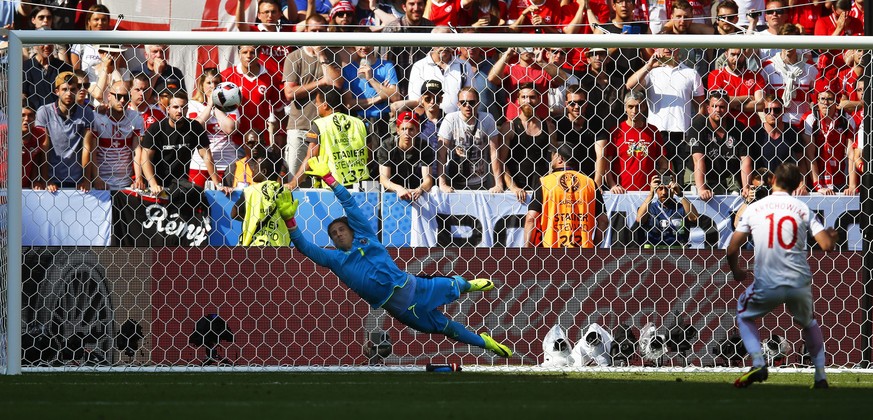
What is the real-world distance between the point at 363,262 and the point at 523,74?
8.52 ft

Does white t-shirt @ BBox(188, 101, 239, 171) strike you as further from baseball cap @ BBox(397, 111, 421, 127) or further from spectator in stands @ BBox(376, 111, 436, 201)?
baseball cap @ BBox(397, 111, 421, 127)

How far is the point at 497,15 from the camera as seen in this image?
11.8 meters

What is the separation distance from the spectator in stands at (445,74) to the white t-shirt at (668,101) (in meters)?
1.55

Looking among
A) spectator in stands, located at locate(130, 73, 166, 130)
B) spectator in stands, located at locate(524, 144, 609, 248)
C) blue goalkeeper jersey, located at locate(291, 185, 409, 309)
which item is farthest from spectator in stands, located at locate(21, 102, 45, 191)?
Answer: spectator in stands, located at locate(524, 144, 609, 248)

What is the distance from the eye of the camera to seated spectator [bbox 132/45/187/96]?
10.1 m

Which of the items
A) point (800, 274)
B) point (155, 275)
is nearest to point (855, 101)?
point (800, 274)

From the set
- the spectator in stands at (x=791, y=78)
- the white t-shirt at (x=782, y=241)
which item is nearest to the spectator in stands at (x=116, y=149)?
the white t-shirt at (x=782, y=241)

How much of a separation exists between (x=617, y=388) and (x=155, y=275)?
3983 millimetres

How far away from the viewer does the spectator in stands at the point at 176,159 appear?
9094 mm

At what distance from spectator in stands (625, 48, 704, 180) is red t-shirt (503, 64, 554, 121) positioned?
694 millimetres

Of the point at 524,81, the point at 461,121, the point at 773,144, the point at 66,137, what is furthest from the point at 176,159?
the point at 773,144

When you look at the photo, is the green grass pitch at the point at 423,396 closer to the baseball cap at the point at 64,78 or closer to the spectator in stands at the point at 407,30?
the baseball cap at the point at 64,78

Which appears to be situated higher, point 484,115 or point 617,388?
point 484,115

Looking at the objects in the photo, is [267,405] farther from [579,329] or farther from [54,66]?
[54,66]
